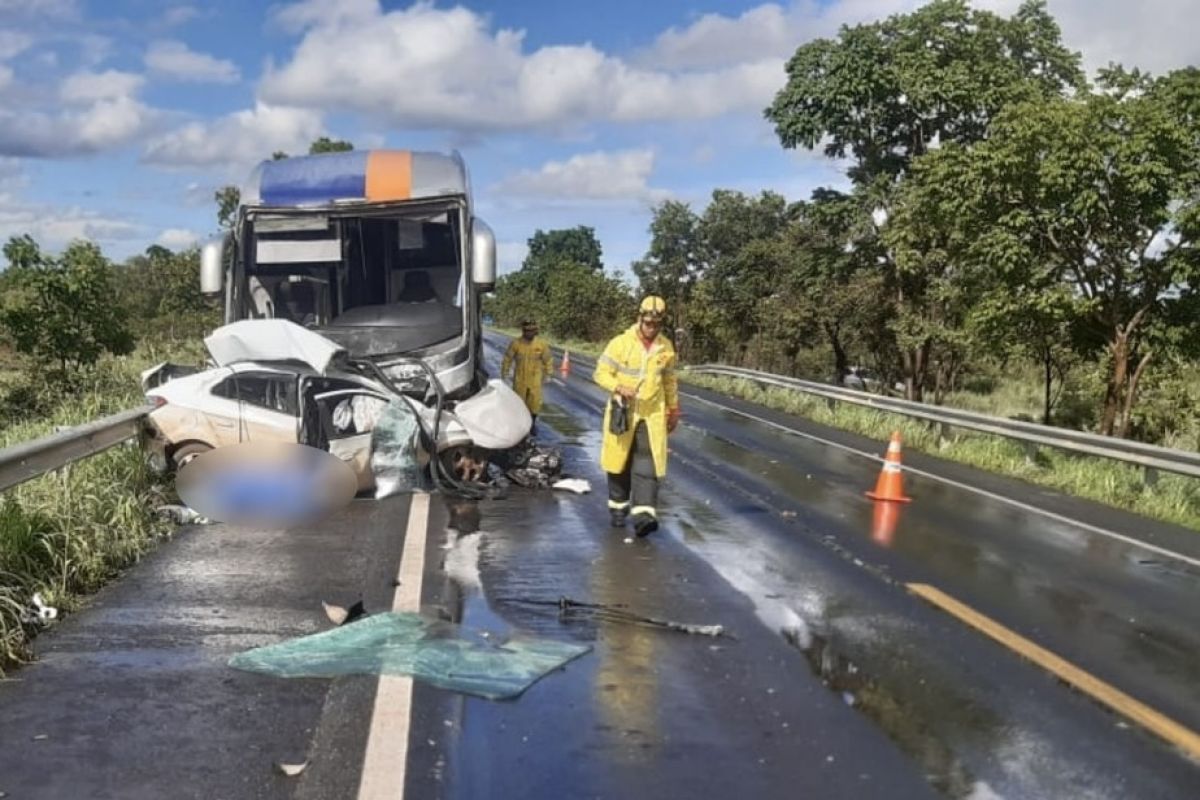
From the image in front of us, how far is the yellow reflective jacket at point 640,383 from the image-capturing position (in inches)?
355

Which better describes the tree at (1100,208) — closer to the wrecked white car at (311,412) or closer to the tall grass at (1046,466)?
the tall grass at (1046,466)

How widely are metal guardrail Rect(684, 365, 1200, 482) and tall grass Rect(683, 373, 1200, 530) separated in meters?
0.24

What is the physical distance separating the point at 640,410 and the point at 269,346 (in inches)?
152

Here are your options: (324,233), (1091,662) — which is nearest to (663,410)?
(1091,662)

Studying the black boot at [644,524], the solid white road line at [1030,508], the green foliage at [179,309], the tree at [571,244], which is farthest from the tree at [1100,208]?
the tree at [571,244]

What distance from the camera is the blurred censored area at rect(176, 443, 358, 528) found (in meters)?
9.38

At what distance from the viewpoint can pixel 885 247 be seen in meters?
27.9

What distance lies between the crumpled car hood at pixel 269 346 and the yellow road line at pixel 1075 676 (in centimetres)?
591

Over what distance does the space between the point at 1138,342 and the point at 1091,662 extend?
518 inches

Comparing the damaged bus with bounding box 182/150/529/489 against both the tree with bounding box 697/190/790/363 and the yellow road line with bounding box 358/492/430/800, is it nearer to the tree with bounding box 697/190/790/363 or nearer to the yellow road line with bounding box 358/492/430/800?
the yellow road line with bounding box 358/492/430/800

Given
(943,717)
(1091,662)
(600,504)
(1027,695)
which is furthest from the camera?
(600,504)

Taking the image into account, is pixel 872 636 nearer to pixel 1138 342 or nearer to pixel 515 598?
pixel 515 598

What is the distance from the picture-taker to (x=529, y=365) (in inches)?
631

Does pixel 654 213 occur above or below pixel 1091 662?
above
